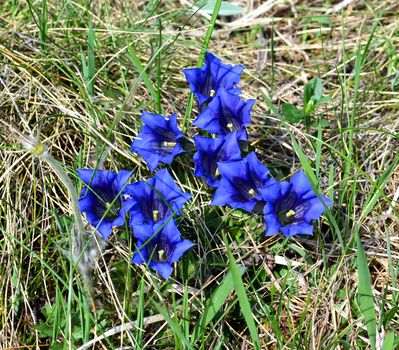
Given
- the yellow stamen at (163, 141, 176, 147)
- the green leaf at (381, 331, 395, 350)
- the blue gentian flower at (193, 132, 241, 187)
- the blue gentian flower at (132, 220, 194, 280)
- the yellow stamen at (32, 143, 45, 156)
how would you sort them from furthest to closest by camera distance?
1. the yellow stamen at (163, 141, 176, 147)
2. the blue gentian flower at (193, 132, 241, 187)
3. the blue gentian flower at (132, 220, 194, 280)
4. the green leaf at (381, 331, 395, 350)
5. the yellow stamen at (32, 143, 45, 156)

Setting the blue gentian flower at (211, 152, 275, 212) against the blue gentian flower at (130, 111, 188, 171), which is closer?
the blue gentian flower at (211, 152, 275, 212)

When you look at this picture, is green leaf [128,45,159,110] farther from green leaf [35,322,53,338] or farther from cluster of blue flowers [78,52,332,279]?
green leaf [35,322,53,338]

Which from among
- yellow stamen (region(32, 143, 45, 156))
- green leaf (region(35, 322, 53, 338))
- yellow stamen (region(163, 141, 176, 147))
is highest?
yellow stamen (region(32, 143, 45, 156))

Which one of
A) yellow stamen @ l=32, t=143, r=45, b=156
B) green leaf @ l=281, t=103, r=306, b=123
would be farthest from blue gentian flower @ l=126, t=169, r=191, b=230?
green leaf @ l=281, t=103, r=306, b=123

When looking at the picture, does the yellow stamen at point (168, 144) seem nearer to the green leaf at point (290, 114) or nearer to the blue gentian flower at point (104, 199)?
the blue gentian flower at point (104, 199)

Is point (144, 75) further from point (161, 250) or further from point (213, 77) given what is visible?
point (161, 250)

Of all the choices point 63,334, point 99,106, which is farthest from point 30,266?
point 99,106

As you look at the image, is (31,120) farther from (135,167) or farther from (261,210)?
(261,210)
